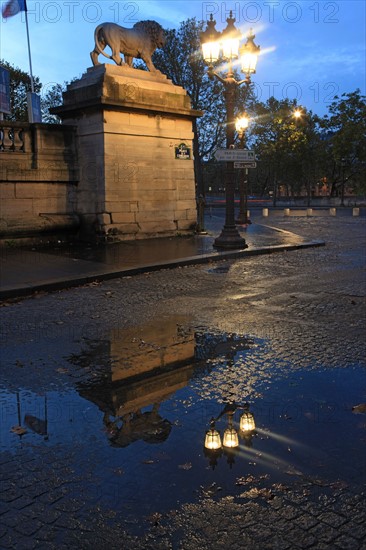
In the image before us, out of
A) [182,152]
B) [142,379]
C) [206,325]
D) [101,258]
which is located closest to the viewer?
[142,379]

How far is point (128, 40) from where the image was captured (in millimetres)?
15367

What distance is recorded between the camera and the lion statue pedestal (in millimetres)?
14883

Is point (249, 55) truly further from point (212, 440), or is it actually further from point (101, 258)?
point (212, 440)

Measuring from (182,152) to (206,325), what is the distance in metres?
11.5

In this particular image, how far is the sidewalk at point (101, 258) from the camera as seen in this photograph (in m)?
9.44

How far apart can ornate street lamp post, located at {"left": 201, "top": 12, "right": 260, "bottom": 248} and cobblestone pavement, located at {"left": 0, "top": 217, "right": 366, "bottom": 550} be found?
82.3 inches

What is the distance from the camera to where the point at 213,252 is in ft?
43.9

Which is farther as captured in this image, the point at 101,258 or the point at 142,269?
the point at 101,258

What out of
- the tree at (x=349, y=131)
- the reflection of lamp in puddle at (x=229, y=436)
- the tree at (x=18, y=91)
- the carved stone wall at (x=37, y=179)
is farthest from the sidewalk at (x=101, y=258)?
the tree at (x=349, y=131)

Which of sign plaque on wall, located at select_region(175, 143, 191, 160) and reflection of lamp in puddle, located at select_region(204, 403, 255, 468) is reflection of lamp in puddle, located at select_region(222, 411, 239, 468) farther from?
sign plaque on wall, located at select_region(175, 143, 191, 160)

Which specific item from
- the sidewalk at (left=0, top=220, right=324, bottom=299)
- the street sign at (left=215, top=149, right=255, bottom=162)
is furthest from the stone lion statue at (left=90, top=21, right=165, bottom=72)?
the sidewalk at (left=0, top=220, right=324, bottom=299)

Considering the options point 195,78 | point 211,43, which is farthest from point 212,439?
point 195,78

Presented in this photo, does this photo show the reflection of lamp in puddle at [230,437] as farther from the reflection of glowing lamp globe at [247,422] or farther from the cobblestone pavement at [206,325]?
the cobblestone pavement at [206,325]

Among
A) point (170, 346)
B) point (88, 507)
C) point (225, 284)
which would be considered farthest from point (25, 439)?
point (225, 284)
